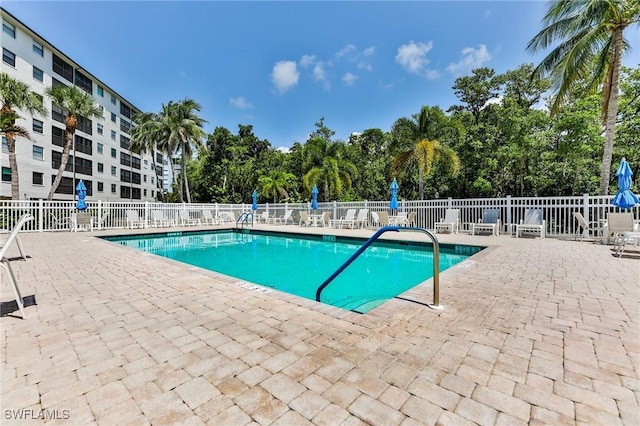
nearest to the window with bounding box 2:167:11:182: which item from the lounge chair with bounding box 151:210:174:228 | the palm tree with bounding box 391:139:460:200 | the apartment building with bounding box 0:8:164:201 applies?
the apartment building with bounding box 0:8:164:201

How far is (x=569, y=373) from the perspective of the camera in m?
1.92

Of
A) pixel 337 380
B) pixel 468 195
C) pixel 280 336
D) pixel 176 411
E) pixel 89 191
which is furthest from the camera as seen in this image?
pixel 89 191

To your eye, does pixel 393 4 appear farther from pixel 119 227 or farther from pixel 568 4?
pixel 119 227

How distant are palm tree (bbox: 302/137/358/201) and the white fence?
3.26m

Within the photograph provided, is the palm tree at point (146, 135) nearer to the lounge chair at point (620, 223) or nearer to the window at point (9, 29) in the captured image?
the window at point (9, 29)

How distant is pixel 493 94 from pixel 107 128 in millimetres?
39423

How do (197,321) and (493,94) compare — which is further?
(493,94)

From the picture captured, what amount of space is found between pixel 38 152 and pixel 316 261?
1156 inches

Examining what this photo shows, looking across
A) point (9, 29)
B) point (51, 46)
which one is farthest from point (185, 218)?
point (51, 46)

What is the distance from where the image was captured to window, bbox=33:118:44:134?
77.9 feet

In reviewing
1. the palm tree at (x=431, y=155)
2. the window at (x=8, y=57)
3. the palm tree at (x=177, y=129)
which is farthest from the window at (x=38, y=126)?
the palm tree at (x=431, y=155)

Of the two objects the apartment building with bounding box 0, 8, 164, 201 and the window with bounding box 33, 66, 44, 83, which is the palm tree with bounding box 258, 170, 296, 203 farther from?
the window with bounding box 33, 66, 44, 83

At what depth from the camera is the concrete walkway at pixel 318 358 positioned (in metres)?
1.57

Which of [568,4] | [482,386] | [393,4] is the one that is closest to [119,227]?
[393,4]
